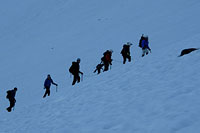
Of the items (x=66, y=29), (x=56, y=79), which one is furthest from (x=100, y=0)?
(x=56, y=79)

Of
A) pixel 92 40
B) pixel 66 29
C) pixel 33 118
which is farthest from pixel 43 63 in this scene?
pixel 33 118

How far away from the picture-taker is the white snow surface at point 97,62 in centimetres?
516

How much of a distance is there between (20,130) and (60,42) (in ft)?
79.7

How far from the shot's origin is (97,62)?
65.6ft

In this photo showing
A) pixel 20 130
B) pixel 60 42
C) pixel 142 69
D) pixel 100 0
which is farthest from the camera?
pixel 100 0

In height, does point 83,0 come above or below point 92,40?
above

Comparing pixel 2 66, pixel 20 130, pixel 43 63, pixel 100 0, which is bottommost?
pixel 20 130

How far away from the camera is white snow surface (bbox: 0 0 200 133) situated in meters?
5.16

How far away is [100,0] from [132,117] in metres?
40.5

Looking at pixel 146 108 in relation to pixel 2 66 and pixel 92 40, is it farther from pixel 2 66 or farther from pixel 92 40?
pixel 2 66

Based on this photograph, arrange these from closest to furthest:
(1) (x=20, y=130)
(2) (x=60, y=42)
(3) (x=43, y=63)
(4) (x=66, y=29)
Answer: (1) (x=20, y=130) → (3) (x=43, y=63) → (2) (x=60, y=42) → (4) (x=66, y=29)

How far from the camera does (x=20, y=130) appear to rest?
716cm

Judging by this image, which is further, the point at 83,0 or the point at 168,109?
the point at 83,0

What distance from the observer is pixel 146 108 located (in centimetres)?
523
